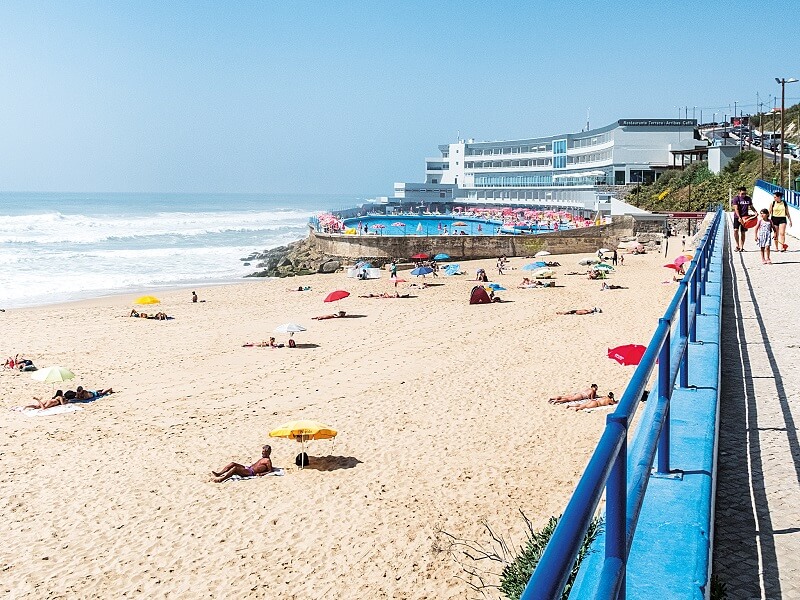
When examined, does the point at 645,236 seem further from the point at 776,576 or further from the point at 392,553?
the point at 776,576

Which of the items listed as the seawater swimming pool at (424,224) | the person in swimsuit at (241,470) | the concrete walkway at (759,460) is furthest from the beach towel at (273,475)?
the seawater swimming pool at (424,224)

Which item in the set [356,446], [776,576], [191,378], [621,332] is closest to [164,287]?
[191,378]

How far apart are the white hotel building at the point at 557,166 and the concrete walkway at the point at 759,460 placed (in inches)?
2142

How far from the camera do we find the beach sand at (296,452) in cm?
823

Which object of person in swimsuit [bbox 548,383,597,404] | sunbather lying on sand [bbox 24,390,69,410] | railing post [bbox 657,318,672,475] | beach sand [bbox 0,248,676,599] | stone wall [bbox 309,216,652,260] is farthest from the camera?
stone wall [bbox 309,216,652,260]

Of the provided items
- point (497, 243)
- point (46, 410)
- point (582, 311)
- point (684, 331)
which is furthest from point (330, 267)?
point (684, 331)

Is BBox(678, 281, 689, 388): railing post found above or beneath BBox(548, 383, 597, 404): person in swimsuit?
above

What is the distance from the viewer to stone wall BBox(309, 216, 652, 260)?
46.7 m

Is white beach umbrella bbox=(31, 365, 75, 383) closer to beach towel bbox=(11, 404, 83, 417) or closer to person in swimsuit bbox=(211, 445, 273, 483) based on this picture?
beach towel bbox=(11, 404, 83, 417)

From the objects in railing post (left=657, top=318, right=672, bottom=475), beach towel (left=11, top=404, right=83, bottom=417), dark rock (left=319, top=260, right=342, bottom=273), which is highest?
railing post (left=657, top=318, right=672, bottom=475)

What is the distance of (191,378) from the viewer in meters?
17.5

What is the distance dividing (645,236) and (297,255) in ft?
68.5

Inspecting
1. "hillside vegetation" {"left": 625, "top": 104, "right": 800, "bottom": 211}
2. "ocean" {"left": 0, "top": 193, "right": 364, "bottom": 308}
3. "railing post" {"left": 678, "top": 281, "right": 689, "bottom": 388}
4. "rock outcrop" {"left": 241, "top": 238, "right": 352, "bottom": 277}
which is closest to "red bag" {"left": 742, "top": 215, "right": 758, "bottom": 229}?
"railing post" {"left": 678, "top": 281, "right": 689, "bottom": 388}

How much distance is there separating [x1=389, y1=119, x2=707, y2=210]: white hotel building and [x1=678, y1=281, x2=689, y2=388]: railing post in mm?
57649
